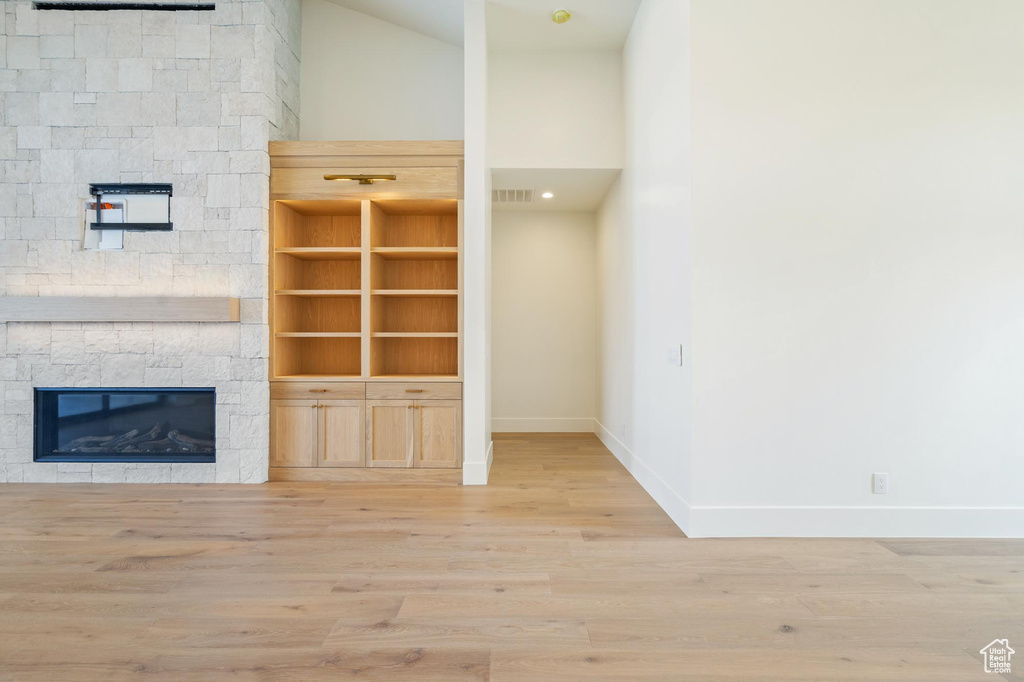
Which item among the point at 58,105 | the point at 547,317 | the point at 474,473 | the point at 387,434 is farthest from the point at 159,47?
the point at 547,317

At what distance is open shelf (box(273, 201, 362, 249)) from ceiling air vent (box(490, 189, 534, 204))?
1317 millimetres

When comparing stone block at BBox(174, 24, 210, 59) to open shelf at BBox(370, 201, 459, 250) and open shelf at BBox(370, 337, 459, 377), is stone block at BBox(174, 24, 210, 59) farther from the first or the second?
open shelf at BBox(370, 337, 459, 377)

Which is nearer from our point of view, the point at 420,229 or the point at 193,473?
the point at 193,473

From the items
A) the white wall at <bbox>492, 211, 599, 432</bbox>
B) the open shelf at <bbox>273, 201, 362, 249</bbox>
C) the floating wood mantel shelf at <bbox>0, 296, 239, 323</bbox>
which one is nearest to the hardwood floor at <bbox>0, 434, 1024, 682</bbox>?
the floating wood mantel shelf at <bbox>0, 296, 239, 323</bbox>

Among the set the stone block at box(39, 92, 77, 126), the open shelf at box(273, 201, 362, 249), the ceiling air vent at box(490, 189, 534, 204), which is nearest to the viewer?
the stone block at box(39, 92, 77, 126)

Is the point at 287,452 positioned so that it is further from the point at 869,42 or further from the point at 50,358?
the point at 869,42

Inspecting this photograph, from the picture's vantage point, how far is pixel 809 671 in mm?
1706

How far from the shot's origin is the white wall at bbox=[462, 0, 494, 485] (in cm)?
398

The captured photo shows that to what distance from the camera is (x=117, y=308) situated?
392cm

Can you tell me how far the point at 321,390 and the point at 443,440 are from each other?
0.98m

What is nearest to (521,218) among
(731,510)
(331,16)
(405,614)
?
(331,16)

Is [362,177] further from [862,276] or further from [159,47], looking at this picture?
[862,276]

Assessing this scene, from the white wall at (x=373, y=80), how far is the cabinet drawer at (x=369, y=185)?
0.75m

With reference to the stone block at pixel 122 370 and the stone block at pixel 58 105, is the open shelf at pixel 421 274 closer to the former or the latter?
the stone block at pixel 122 370
